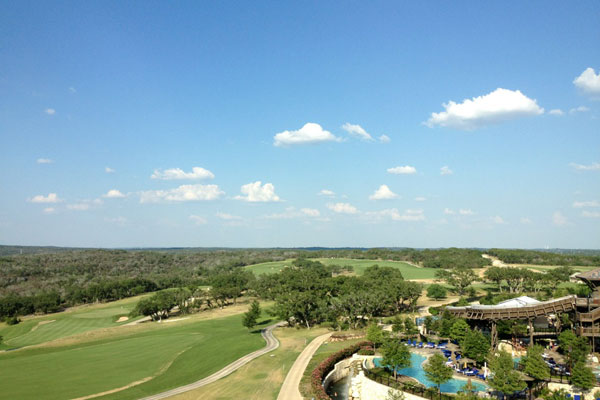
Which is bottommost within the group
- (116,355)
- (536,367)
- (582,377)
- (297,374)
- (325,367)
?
(116,355)

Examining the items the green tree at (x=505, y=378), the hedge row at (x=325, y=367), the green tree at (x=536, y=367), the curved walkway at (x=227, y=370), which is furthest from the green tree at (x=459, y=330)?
the curved walkway at (x=227, y=370)

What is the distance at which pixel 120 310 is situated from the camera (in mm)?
124938

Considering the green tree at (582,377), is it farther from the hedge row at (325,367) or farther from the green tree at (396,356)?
the hedge row at (325,367)

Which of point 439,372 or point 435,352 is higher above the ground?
point 439,372

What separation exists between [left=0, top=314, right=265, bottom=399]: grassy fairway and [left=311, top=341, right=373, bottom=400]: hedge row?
16499 millimetres

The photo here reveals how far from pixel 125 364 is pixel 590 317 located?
7169 centimetres

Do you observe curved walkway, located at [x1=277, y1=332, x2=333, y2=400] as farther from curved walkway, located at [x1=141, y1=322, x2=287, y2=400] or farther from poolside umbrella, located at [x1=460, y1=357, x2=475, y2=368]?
poolside umbrella, located at [x1=460, y1=357, x2=475, y2=368]

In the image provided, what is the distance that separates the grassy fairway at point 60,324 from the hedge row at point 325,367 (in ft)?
239

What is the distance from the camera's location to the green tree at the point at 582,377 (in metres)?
37.6

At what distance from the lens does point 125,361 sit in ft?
211

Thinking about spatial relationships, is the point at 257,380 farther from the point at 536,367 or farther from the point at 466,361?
the point at 536,367

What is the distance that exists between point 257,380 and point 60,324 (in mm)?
84894

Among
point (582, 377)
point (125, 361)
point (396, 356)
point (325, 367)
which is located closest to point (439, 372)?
point (396, 356)

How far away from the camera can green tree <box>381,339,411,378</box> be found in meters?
47.3
